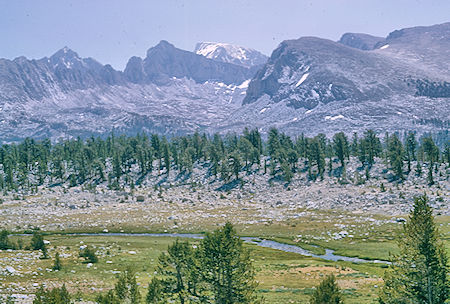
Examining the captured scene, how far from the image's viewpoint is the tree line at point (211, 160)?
454 feet

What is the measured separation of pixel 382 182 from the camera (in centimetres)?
12394

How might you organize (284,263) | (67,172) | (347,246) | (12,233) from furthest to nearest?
(67,172)
(12,233)
(347,246)
(284,263)

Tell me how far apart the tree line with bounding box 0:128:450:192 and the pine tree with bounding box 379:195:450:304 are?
107 metres

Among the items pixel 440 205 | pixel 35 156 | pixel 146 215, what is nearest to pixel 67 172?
pixel 35 156

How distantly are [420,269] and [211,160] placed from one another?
149 meters

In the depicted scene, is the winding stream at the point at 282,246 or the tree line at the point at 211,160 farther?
the tree line at the point at 211,160

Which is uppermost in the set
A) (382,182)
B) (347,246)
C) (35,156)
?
(35,156)

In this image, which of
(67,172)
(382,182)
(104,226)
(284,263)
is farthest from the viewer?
(67,172)

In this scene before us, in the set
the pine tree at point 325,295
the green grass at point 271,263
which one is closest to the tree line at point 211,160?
the green grass at point 271,263

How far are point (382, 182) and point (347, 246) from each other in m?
59.7

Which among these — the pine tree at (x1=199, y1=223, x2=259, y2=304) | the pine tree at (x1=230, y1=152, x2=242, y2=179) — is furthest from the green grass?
the pine tree at (x1=230, y1=152, x2=242, y2=179)

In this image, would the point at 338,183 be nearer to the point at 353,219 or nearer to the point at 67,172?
the point at 353,219

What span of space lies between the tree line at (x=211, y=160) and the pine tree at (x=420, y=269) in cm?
10715

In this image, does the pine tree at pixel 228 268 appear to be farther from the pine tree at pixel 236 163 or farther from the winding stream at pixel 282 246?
the pine tree at pixel 236 163
